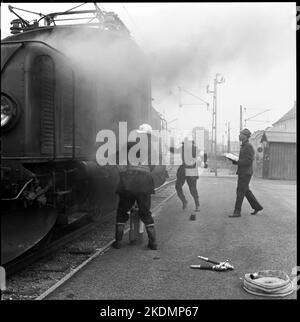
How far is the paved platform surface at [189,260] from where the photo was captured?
4.55 m

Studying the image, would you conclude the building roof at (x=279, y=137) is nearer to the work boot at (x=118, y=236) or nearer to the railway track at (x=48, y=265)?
the railway track at (x=48, y=265)

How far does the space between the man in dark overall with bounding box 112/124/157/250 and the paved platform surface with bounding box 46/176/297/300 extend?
25cm

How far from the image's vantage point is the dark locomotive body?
16.1 ft

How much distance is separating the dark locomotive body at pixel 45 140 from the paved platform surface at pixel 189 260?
82 cm

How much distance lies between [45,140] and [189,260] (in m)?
2.33

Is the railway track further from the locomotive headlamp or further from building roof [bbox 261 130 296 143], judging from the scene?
building roof [bbox 261 130 296 143]

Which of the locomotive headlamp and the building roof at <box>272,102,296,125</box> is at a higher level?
the building roof at <box>272,102,296,125</box>

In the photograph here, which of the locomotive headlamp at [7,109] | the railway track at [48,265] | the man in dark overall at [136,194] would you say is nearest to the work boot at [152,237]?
the man in dark overall at [136,194]

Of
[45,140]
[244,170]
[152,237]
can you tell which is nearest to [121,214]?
[152,237]

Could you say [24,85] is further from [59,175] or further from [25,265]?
[25,265]

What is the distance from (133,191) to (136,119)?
2533 mm

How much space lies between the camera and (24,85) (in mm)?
5016

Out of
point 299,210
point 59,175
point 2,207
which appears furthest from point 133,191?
point 299,210

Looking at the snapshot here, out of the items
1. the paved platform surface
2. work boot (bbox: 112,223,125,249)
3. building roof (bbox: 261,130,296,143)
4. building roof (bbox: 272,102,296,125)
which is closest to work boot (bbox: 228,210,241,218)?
the paved platform surface
